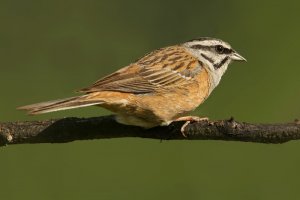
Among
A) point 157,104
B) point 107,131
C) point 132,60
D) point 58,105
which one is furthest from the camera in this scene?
point 132,60

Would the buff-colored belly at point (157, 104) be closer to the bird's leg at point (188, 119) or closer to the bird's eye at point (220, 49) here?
the bird's leg at point (188, 119)

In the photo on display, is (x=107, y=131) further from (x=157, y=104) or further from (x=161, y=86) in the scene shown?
(x=161, y=86)

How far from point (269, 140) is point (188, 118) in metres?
0.61

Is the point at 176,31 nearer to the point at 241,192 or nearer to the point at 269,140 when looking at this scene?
the point at 241,192

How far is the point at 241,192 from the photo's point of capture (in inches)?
259

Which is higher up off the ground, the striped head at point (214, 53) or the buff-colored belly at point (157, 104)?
the striped head at point (214, 53)

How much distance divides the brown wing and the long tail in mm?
104

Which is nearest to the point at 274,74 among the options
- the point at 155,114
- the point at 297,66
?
the point at 297,66

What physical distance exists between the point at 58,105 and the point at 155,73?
90 cm

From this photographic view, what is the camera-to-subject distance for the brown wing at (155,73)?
213 inches

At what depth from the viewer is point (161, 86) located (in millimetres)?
5715

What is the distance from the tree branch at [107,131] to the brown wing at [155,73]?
19cm

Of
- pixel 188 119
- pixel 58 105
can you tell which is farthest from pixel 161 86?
pixel 58 105

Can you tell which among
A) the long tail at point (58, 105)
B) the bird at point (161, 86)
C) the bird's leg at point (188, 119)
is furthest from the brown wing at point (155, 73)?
the bird's leg at point (188, 119)
